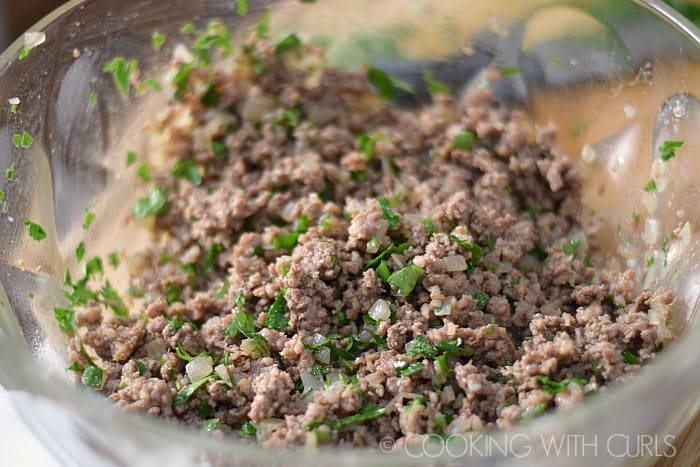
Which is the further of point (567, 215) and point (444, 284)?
point (567, 215)

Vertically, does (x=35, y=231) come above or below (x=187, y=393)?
above

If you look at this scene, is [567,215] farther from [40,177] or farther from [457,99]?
[40,177]

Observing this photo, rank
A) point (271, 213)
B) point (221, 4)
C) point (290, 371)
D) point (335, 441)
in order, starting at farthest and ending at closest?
point (221, 4) < point (271, 213) < point (290, 371) < point (335, 441)

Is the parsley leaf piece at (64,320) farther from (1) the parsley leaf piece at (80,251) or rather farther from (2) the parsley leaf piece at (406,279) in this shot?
(2) the parsley leaf piece at (406,279)

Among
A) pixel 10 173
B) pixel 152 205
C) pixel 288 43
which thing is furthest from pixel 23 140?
pixel 288 43

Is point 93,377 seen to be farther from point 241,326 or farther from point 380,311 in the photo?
point 380,311

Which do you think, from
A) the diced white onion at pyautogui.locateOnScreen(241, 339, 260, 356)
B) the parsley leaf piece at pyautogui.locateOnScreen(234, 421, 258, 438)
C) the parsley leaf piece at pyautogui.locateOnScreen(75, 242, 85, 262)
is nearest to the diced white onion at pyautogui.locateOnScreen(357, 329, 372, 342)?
the diced white onion at pyautogui.locateOnScreen(241, 339, 260, 356)

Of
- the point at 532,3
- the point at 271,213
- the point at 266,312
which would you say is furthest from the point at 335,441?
the point at 532,3
